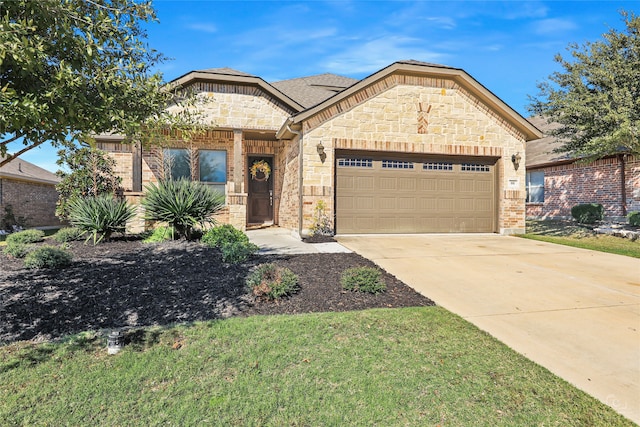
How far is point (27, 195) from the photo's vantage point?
17.4m

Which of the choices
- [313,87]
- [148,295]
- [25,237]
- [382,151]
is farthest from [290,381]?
[313,87]

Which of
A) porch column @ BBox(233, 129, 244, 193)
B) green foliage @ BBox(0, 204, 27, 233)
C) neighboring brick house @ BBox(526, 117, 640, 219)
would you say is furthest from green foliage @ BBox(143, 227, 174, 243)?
neighboring brick house @ BBox(526, 117, 640, 219)

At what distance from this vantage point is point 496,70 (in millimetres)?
12078

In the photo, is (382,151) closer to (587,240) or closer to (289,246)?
(289,246)

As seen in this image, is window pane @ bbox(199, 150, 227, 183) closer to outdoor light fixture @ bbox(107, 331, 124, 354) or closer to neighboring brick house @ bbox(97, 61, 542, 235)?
neighboring brick house @ bbox(97, 61, 542, 235)

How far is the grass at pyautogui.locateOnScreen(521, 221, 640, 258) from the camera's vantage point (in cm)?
916

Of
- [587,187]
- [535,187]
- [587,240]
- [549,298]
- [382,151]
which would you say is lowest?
[549,298]

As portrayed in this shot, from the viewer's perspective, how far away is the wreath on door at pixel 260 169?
1403 centimetres

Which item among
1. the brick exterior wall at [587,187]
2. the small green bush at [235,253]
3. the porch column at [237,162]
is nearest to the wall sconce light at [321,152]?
the porch column at [237,162]

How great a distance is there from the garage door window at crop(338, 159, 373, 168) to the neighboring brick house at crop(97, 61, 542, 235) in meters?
0.03

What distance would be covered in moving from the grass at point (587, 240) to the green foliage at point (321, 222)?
6748mm

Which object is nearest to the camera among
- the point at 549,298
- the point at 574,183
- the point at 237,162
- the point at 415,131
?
the point at 549,298

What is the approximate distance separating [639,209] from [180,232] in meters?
18.6

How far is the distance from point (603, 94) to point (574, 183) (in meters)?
8.22
